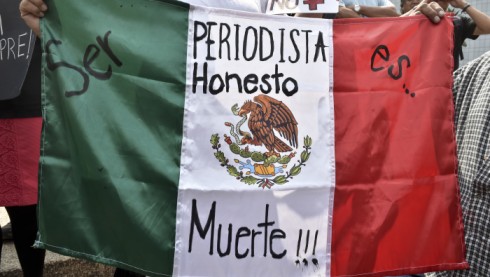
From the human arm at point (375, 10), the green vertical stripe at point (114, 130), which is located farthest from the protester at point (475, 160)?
the human arm at point (375, 10)

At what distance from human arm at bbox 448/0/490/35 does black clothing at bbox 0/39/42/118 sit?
1869 millimetres

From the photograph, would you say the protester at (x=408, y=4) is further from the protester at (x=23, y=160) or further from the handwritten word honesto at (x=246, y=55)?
the protester at (x=23, y=160)

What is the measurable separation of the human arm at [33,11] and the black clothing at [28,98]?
2.03 feet

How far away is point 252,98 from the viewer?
2268mm

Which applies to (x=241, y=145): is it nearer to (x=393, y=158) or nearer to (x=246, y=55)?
(x=246, y=55)

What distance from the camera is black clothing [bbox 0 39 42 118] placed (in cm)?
284

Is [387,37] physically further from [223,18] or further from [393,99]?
[223,18]

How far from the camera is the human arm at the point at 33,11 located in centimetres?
223

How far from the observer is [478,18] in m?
2.56

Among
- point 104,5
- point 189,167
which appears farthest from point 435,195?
point 104,5

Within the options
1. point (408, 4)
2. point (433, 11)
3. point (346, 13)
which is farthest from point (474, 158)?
point (408, 4)

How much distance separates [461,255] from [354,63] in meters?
0.82

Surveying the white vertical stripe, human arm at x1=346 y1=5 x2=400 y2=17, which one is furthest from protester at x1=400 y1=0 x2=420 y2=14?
the white vertical stripe

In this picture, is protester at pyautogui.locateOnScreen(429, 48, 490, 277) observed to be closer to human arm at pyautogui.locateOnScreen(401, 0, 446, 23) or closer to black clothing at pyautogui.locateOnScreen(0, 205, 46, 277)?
human arm at pyautogui.locateOnScreen(401, 0, 446, 23)
